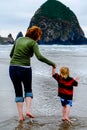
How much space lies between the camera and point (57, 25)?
466 feet

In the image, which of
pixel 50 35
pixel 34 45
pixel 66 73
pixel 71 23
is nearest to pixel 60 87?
pixel 66 73

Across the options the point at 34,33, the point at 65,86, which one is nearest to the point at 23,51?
the point at 34,33

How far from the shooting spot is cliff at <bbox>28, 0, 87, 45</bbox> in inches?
5310

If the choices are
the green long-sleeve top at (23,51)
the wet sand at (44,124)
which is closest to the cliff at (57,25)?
the wet sand at (44,124)

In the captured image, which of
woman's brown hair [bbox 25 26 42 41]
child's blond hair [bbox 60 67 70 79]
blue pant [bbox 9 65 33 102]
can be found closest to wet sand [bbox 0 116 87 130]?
blue pant [bbox 9 65 33 102]

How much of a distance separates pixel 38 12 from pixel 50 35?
22756 mm

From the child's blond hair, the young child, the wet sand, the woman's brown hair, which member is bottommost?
the wet sand

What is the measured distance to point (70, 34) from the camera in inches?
5536

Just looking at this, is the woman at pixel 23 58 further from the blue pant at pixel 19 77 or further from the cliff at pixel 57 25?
the cliff at pixel 57 25

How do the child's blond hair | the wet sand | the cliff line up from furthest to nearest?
the cliff < the child's blond hair < the wet sand

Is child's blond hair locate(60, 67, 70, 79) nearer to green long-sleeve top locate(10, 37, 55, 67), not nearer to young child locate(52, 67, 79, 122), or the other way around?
young child locate(52, 67, 79, 122)

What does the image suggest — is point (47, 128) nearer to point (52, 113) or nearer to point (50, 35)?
point (52, 113)

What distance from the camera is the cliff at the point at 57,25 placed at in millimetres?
134875

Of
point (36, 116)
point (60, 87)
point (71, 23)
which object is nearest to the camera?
point (60, 87)
